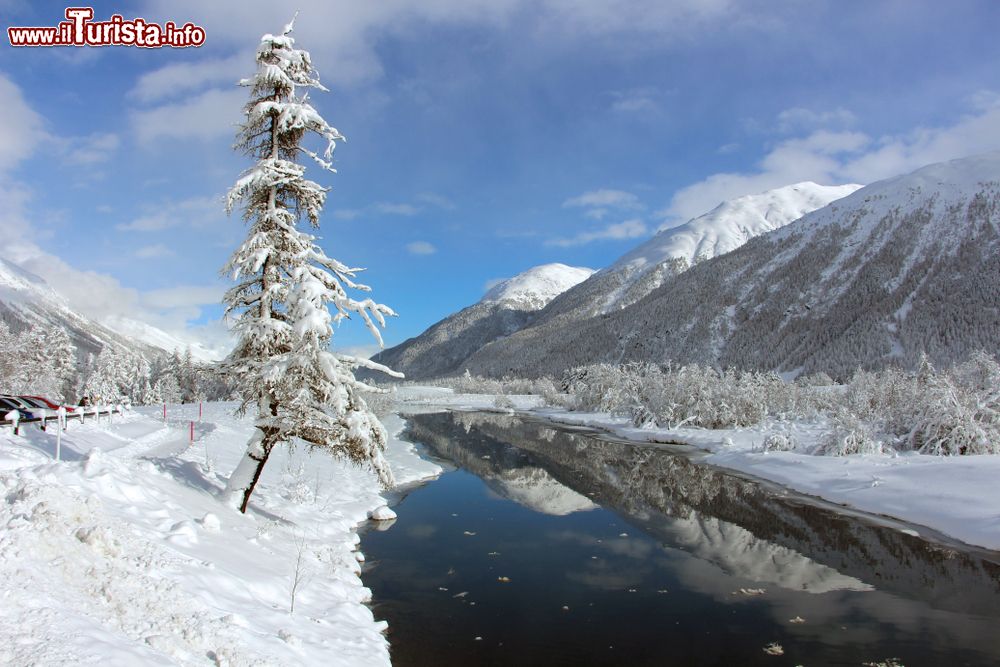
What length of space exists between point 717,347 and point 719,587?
118375 mm

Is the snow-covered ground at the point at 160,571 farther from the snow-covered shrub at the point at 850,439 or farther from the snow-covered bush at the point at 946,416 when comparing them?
the snow-covered bush at the point at 946,416

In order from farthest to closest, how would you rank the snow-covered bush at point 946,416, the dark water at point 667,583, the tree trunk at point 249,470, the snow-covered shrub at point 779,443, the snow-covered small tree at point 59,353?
the snow-covered small tree at point 59,353 < the snow-covered shrub at point 779,443 < the snow-covered bush at point 946,416 < the tree trunk at point 249,470 < the dark water at point 667,583

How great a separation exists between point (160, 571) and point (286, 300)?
218 inches

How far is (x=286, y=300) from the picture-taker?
36.6 ft

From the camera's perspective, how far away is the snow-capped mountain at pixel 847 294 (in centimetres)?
9075

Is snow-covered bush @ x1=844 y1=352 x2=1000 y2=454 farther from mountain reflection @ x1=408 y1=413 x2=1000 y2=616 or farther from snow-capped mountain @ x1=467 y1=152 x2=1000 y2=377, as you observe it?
snow-capped mountain @ x1=467 y1=152 x2=1000 y2=377

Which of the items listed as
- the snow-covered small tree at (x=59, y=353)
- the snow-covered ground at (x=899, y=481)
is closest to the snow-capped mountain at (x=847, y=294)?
the snow-covered ground at (x=899, y=481)

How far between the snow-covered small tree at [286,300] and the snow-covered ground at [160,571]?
2155 mm

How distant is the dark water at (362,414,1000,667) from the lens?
9.49 metres

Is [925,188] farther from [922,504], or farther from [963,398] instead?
[922,504]

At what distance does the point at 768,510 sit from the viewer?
65.0 feet

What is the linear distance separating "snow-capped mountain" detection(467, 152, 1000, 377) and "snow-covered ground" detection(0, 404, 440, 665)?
92533 millimetres

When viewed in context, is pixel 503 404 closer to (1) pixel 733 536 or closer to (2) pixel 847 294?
(1) pixel 733 536

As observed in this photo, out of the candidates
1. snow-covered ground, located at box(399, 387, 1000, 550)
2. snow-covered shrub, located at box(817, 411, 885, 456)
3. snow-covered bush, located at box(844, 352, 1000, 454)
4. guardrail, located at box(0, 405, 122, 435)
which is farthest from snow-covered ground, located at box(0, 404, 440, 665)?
snow-covered bush, located at box(844, 352, 1000, 454)
